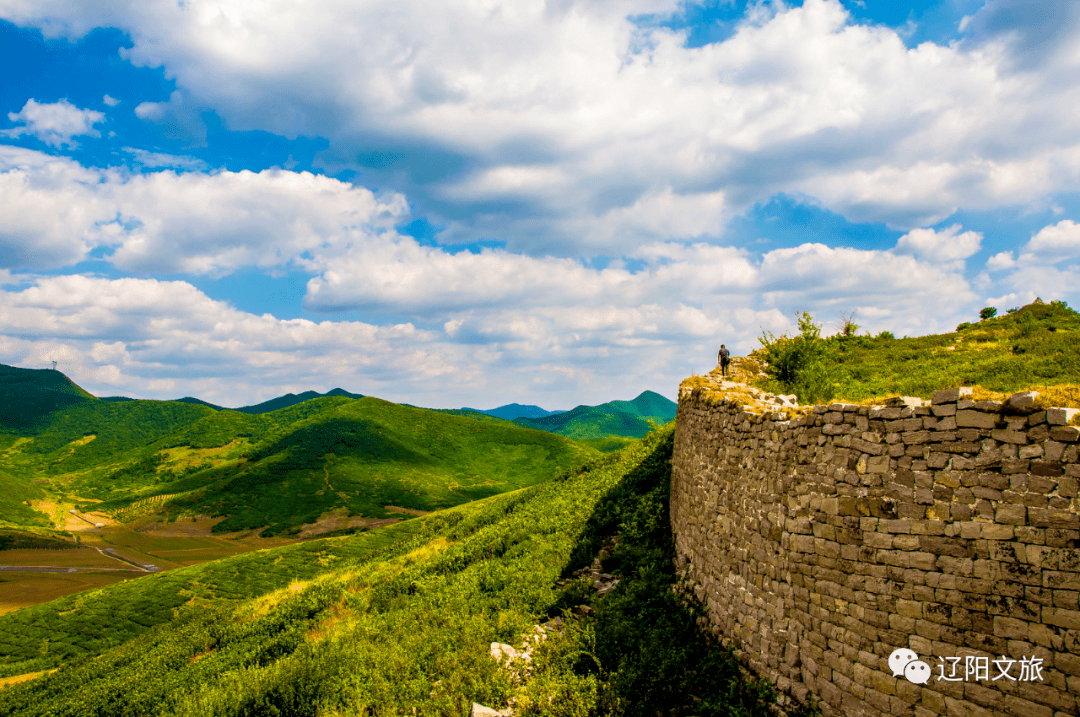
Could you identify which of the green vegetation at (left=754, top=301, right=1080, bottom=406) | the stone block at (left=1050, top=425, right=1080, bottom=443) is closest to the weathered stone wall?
the stone block at (left=1050, top=425, right=1080, bottom=443)

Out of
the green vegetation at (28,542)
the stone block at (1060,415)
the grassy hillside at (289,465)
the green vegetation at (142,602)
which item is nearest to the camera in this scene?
the stone block at (1060,415)

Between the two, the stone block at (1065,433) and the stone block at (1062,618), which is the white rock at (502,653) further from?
the stone block at (1065,433)

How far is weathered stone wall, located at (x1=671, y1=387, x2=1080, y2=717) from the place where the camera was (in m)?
5.38

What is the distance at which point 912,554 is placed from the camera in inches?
251

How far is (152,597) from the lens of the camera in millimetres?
45969

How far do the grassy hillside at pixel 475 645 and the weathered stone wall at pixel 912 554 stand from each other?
58.9 inches

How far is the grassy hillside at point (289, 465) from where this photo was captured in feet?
382

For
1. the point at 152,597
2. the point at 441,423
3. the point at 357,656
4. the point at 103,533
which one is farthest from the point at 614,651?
the point at 441,423

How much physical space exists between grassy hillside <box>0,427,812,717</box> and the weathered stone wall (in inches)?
58.9

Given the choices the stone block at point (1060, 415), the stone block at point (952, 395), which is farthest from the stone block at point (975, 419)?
the stone block at point (1060, 415)

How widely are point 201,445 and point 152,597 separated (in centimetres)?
14635

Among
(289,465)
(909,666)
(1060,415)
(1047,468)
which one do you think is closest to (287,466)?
(289,465)

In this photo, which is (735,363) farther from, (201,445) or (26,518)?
(201,445)

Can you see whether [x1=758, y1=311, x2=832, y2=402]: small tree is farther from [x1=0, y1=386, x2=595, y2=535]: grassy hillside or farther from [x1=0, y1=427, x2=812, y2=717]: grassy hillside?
[x1=0, y1=386, x2=595, y2=535]: grassy hillside
